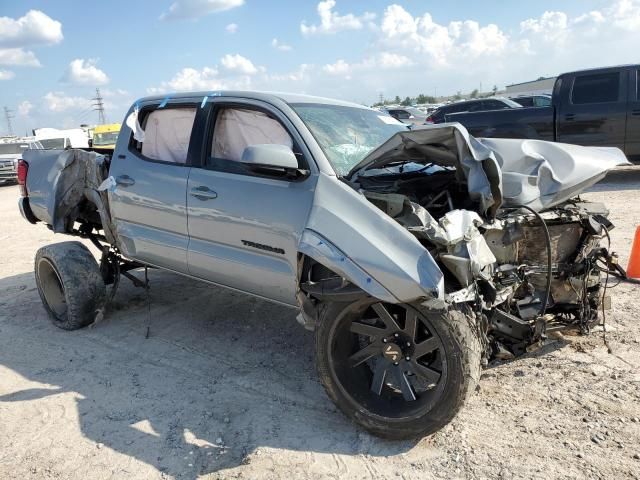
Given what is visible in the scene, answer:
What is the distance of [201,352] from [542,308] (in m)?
2.63

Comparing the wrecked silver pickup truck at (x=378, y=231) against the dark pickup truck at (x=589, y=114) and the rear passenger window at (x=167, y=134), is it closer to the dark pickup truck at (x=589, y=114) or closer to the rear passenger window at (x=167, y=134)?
the rear passenger window at (x=167, y=134)

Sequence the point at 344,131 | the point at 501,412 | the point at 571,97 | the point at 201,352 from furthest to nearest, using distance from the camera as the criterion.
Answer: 1. the point at 571,97
2. the point at 201,352
3. the point at 344,131
4. the point at 501,412

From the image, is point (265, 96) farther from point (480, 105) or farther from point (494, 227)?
point (480, 105)

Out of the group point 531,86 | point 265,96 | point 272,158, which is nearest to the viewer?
point 272,158

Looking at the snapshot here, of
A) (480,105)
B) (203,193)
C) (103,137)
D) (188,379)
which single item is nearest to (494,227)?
(203,193)

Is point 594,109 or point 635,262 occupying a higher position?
point 594,109

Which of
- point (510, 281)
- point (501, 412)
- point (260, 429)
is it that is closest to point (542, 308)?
point (510, 281)

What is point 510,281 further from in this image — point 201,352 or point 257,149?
point 201,352

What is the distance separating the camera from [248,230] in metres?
3.72

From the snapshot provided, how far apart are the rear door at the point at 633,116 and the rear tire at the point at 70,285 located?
936cm

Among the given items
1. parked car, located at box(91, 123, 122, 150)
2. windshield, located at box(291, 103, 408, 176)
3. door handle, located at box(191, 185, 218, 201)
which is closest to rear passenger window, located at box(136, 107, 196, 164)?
door handle, located at box(191, 185, 218, 201)

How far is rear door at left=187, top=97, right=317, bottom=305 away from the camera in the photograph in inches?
138

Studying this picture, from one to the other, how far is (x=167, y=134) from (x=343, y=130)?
61.4 inches

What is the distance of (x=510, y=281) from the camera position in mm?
3234
